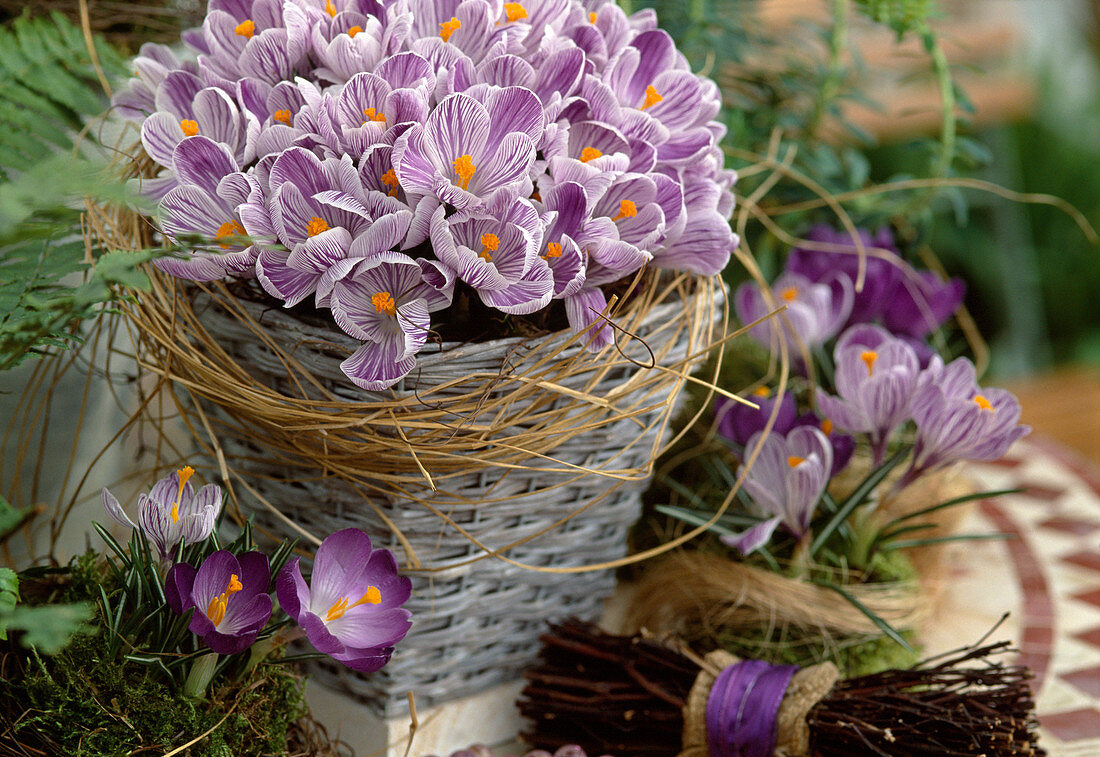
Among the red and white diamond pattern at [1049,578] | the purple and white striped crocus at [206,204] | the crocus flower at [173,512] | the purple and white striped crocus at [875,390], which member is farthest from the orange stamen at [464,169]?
the red and white diamond pattern at [1049,578]

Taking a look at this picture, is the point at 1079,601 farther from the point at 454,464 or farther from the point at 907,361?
the point at 454,464

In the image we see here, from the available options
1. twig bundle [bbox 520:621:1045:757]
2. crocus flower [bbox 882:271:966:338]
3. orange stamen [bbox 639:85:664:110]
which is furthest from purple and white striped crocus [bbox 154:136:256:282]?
crocus flower [bbox 882:271:966:338]

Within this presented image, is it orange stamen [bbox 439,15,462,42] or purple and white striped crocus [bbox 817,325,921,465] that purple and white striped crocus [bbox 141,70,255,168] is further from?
purple and white striped crocus [bbox 817,325,921,465]

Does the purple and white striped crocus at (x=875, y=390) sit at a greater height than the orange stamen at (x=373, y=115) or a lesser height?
lesser

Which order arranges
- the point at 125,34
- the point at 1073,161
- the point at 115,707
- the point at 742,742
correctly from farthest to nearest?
Answer: the point at 1073,161 < the point at 125,34 < the point at 742,742 < the point at 115,707

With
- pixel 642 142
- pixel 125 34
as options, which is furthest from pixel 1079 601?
pixel 125 34

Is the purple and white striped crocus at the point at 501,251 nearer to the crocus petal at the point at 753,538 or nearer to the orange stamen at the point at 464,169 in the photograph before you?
the orange stamen at the point at 464,169

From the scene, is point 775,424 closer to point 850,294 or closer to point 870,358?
point 870,358
